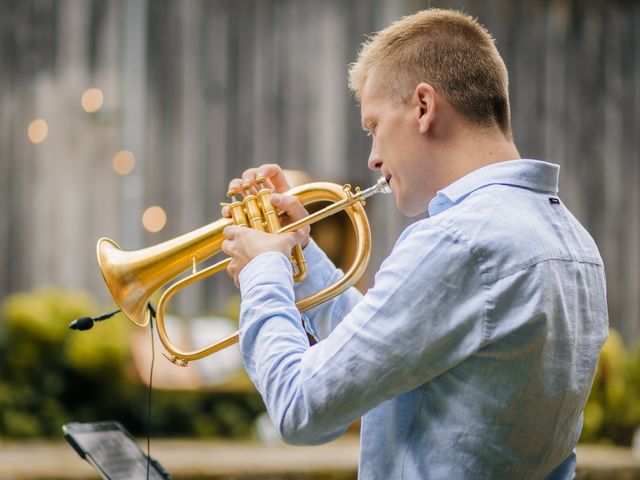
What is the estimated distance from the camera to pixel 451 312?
1343 millimetres

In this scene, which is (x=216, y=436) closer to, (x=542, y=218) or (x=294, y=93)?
(x=294, y=93)

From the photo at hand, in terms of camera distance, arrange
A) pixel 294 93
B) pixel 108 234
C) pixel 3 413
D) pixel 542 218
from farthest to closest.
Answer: pixel 294 93 < pixel 108 234 < pixel 3 413 < pixel 542 218

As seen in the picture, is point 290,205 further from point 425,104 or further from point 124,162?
point 124,162

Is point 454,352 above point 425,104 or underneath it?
underneath

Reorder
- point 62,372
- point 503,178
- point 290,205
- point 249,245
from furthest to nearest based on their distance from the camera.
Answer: point 62,372
point 290,205
point 249,245
point 503,178

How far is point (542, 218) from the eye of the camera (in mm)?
1463

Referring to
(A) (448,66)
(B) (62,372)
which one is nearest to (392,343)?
(A) (448,66)

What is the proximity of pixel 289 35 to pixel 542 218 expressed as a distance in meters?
4.63

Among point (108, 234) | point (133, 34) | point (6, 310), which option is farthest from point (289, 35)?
point (6, 310)

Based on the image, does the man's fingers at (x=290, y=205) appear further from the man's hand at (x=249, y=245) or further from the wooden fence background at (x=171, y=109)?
the wooden fence background at (x=171, y=109)

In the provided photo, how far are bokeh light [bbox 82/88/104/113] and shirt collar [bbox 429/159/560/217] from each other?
14.2ft

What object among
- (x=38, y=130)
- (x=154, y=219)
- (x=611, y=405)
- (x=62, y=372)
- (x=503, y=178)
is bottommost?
(x=611, y=405)

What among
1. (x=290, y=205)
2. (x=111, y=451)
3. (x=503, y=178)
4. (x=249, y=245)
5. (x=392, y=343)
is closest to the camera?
(x=392, y=343)

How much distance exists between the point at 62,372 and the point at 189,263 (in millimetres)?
3195
